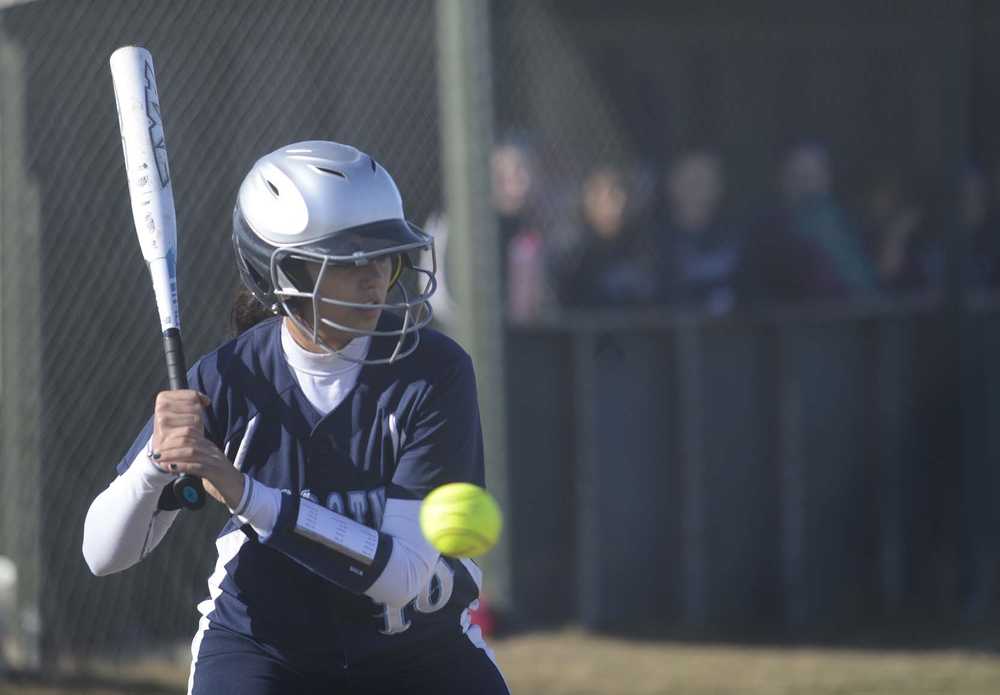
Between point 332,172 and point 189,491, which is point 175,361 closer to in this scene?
point 189,491

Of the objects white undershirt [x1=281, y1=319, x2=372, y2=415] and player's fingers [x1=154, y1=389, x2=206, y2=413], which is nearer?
player's fingers [x1=154, y1=389, x2=206, y2=413]

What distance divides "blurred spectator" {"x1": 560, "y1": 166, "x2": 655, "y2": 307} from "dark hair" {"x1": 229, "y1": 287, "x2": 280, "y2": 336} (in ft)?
14.0

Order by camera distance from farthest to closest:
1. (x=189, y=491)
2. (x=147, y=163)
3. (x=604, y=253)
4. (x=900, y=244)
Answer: (x=900, y=244), (x=604, y=253), (x=147, y=163), (x=189, y=491)

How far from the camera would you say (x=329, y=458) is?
9.54ft

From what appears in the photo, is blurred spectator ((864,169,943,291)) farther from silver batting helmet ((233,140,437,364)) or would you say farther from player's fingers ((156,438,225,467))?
player's fingers ((156,438,225,467))

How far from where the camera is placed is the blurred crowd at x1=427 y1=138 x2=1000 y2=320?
23.4 feet

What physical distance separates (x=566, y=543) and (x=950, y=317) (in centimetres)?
207

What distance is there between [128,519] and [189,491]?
0.12 m

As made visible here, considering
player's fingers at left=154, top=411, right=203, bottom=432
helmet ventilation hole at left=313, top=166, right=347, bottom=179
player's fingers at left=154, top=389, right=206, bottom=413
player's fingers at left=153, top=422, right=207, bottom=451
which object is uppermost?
helmet ventilation hole at left=313, top=166, right=347, bottom=179

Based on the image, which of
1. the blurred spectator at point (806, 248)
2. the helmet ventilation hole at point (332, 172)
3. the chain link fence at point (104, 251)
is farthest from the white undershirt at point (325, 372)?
the blurred spectator at point (806, 248)

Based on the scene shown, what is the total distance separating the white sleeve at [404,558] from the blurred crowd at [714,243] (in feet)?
12.1

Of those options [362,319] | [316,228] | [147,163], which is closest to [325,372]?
[362,319]

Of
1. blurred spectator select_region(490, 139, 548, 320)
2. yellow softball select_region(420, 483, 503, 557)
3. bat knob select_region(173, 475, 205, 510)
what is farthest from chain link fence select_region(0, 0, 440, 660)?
yellow softball select_region(420, 483, 503, 557)

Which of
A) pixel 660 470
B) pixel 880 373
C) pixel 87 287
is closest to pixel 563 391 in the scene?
pixel 660 470
